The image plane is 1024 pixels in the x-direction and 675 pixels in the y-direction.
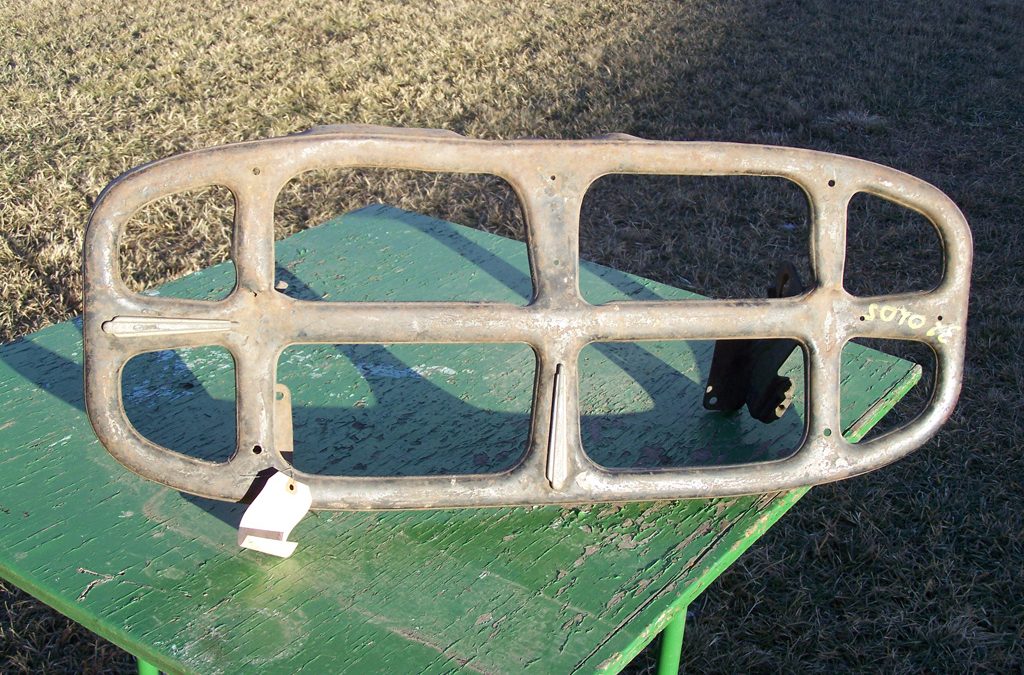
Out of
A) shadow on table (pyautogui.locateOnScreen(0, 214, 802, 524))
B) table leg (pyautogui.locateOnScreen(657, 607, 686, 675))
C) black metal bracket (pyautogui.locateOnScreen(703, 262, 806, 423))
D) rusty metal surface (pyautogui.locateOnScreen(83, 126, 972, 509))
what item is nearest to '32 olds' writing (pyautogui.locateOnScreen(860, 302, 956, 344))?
rusty metal surface (pyautogui.locateOnScreen(83, 126, 972, 509))

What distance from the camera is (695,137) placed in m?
4.88

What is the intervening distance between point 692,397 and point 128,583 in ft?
3.36

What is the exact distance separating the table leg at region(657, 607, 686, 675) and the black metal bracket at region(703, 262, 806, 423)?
0.40m

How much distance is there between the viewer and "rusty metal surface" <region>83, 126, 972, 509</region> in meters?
1.39

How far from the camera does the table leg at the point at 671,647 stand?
1591 millimetres

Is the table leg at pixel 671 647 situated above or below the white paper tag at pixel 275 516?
below

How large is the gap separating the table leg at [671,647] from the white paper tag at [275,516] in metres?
0.60

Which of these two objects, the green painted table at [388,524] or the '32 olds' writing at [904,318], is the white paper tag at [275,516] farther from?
the '32 olds' writing at [904,318]

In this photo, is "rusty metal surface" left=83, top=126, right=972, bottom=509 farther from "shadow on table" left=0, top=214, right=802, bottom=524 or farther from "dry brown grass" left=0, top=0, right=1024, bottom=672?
"dry brown grass" left=0, top=0, right=1024, bottom=672

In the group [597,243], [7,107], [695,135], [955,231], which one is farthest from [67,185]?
[955,231]

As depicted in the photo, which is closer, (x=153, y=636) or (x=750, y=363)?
(x=153, y=636)

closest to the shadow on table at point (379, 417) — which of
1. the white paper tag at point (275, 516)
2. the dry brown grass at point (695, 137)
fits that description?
the white paper tag at point (275, 516)

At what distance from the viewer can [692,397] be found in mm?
1876

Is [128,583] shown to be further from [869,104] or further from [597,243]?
[869,104]
